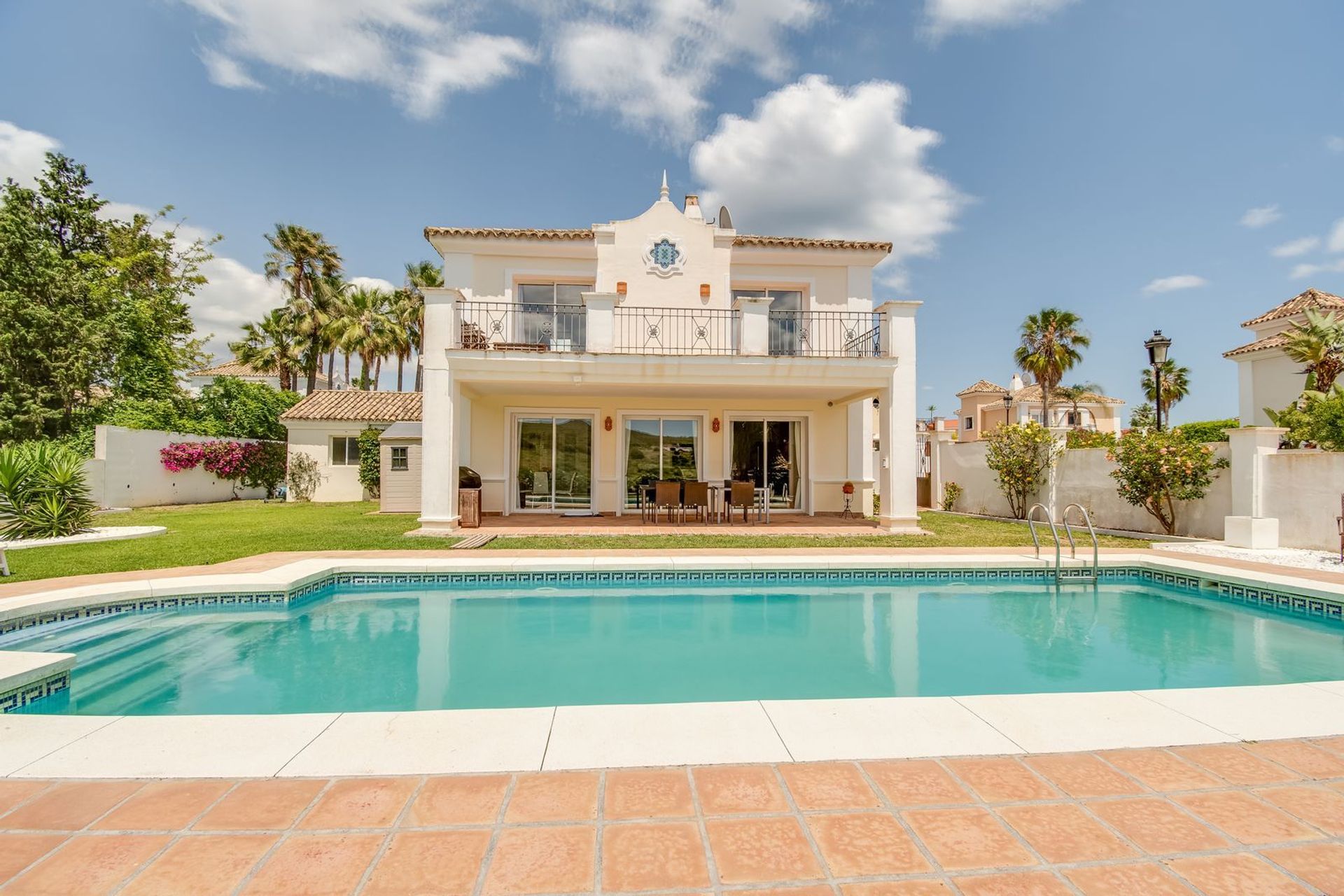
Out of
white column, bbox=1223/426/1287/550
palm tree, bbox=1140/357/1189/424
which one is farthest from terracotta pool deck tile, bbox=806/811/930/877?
palm tree, bbox=1140/357/1189/424

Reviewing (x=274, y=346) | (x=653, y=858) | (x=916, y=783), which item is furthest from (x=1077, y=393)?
(x=653, y=858)

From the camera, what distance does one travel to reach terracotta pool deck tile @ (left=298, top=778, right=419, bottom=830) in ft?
8.15

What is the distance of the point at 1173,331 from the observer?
44.5 feet

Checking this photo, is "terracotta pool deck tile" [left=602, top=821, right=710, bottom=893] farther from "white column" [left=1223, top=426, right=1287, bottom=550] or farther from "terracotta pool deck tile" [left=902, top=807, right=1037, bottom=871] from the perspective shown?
"white column" [left=1223, top=426, right=1287, bottom=550]

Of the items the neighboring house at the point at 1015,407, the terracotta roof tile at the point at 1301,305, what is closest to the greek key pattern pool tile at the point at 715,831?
the terracotta roof tile at the point at 1301,305

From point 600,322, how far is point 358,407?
14.1 meters

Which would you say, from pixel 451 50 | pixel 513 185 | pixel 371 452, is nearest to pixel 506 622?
pixel 451 50

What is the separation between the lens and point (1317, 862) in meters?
2.22

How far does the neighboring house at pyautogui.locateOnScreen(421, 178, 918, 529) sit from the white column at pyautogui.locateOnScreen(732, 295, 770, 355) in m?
0.03

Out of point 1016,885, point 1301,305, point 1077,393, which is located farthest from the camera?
point 1077,393

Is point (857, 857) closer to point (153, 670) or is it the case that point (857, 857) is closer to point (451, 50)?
point (153, 670)

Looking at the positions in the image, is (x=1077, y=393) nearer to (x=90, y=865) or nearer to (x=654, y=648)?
(x=654, y=648)

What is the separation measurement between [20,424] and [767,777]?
27106 mm

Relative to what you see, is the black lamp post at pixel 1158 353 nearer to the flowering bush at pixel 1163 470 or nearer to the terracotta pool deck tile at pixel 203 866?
the flowering bush at pixel 1163 470
